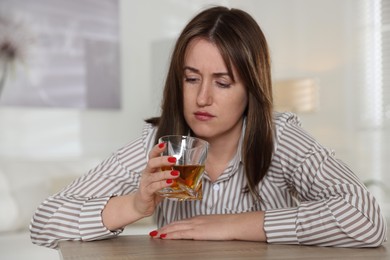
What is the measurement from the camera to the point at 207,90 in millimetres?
1464

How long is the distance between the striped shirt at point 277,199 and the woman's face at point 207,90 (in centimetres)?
19

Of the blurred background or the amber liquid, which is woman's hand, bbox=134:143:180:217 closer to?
the amber liquid

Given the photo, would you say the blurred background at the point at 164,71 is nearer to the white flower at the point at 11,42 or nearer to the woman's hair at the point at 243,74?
the white flower at the point at 11,42

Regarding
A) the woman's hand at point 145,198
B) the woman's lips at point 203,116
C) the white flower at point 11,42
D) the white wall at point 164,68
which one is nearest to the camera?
the woman's hand at point 145,198

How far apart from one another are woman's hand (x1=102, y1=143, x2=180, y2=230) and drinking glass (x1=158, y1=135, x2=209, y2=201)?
13mm

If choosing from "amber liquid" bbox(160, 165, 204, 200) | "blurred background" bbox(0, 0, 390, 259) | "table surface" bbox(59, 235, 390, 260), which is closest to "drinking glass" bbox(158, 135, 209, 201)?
"amber liquid" bbox(160, 165, 204, 200)

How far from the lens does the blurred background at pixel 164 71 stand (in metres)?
4.19

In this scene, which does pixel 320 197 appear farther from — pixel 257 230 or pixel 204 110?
pixel 204 110

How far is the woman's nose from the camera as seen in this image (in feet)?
4.78

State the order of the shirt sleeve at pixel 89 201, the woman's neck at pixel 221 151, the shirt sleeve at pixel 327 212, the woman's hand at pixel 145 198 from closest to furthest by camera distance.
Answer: the woman's hand at pixel 145 198, the shirt sleeve at pixel 327 212, the shirt sleeve at pixel 89 201, the woman's neck at pixel 221 151

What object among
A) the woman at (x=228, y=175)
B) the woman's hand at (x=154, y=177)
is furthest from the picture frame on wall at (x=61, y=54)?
the woman's hand at (x=154, y=177)

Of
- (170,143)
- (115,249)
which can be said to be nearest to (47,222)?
(115,249)

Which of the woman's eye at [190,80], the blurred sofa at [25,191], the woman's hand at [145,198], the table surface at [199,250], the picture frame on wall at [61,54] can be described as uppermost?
the picture frame on wall at [61,54]

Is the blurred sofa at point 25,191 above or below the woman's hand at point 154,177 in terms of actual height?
below
